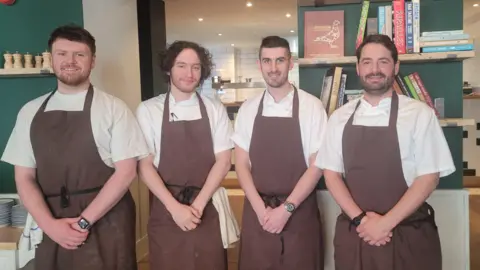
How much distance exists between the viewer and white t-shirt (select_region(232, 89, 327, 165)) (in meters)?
2.22

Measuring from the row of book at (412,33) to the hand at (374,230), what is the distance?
3.29ft

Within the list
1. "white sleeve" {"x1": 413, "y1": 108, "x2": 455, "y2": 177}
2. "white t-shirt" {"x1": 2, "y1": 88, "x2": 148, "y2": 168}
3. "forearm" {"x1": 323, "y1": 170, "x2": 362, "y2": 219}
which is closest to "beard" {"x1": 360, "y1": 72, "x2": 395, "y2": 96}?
"white sleeve" {"x1": 413, "y1": 108, "x2": 455, "y2": 177}

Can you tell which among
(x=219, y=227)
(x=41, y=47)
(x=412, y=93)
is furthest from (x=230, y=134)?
(x=41, y=47)

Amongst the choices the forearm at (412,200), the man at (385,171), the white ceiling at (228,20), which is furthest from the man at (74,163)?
the white ceiling at (228,20)

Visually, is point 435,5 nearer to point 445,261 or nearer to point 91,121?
point 445,261

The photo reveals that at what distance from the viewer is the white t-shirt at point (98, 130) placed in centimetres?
199

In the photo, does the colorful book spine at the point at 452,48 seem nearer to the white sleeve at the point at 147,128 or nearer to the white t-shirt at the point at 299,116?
the white t-shirt at the point at 299,116

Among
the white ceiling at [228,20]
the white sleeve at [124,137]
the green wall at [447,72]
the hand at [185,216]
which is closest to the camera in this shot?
the white sleeve at [124,137]

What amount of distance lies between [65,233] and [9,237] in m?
Result: 0.60

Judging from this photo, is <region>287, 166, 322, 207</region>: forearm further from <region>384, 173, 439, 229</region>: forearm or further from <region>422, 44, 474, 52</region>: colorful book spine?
<region>422, 44, 474, 52</region>: colorful book spine

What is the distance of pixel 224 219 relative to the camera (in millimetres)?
2242

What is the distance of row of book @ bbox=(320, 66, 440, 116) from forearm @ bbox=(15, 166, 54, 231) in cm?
149

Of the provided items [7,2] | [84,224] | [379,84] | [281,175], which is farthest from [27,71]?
[379,84]

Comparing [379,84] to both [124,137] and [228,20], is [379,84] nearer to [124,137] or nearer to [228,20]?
[124,137]
